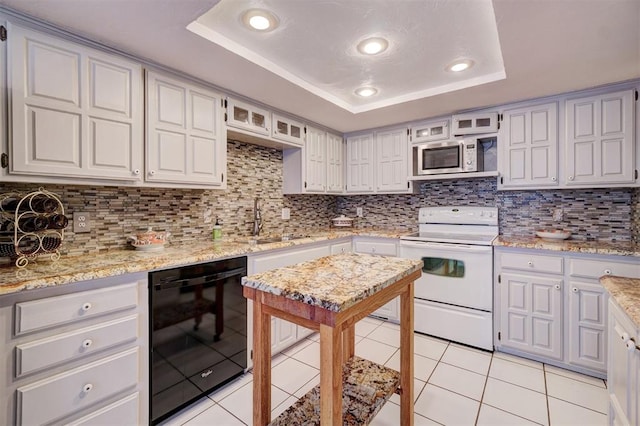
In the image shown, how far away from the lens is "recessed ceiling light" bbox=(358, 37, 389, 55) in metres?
1.88

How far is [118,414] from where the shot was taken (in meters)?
1.54

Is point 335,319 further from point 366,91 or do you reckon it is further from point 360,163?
point 360,163

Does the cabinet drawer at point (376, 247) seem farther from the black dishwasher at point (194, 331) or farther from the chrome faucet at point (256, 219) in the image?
the black dishwasher at point (194, 331)

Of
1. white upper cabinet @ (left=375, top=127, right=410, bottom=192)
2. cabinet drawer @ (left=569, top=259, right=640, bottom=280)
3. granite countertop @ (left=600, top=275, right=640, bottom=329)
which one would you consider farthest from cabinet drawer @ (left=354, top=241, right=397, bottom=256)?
granite countertop @ (left=600, top=275, right=640, bottom=329)

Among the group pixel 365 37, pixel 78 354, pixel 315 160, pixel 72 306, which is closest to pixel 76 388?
pixel 78 354

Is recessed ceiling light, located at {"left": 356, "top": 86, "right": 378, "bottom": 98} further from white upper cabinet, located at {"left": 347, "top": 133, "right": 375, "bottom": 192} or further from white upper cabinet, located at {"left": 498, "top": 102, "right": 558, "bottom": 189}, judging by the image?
white upper cabinet, located at {"left": 498, "top": 102, "right": 558, "bottom": 189}

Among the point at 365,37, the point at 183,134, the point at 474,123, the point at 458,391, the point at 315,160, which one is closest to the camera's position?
the point at 365,37

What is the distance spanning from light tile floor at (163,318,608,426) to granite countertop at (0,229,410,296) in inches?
37.8

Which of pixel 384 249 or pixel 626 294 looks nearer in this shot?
pixel 626 294

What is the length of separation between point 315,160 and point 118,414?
2733 millimetres

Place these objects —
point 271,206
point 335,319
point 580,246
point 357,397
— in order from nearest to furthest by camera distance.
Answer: point 335,319, point 357,397, point 580,246, point 271,206

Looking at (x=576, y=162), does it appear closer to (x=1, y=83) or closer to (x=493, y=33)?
(x=493, y=33)

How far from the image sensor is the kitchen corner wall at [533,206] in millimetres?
2549

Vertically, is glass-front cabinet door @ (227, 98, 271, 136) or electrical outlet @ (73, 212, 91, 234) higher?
glass-front cabinet door @ (227, 98, 271, 136)
